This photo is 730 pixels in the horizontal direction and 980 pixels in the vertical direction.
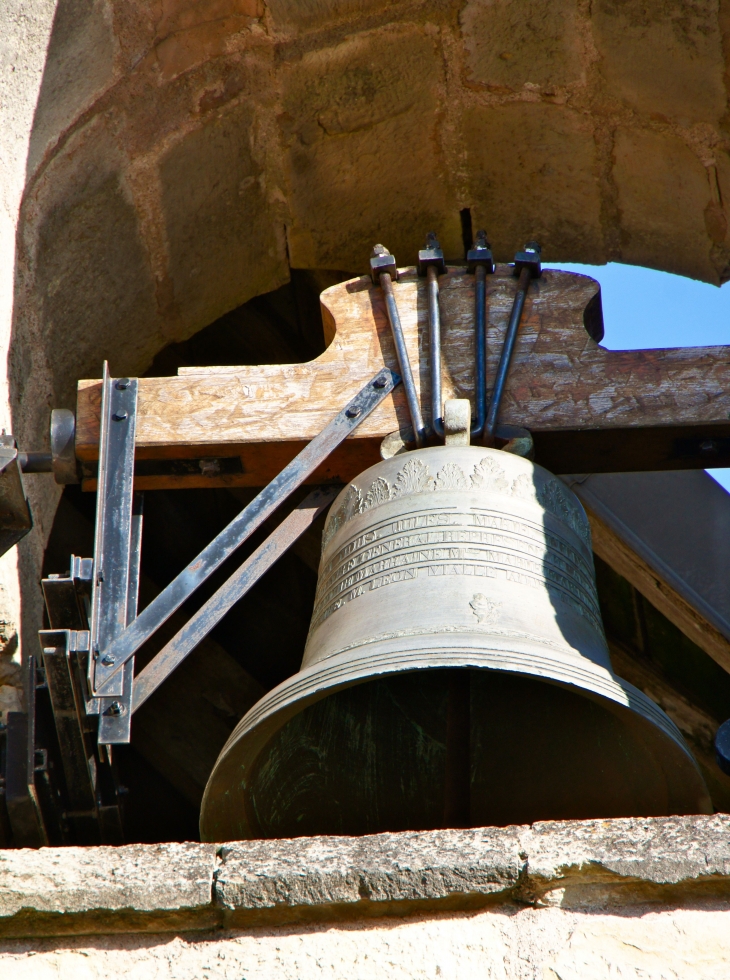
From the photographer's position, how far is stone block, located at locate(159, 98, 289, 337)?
3.12m

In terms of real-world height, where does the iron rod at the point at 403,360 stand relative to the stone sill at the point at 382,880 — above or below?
above

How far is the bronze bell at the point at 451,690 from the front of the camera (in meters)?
2.00

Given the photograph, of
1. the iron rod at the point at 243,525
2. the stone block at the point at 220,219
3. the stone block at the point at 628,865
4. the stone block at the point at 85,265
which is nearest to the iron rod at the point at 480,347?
the iron rod at the point at 243,525

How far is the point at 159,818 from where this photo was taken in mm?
3240

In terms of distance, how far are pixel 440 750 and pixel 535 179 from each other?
1.54 m

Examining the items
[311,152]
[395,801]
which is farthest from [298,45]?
[395,801]

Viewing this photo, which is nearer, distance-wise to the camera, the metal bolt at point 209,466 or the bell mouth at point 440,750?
the bell mouth at point 440,750

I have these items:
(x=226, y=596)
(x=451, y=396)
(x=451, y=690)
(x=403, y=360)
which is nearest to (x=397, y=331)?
(x=403, y=360)

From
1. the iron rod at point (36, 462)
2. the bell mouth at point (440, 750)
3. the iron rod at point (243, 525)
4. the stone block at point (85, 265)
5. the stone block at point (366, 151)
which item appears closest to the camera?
the bell mouth at point (440, 750)

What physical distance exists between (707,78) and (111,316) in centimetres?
145

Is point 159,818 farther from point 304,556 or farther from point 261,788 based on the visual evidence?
point 261,788

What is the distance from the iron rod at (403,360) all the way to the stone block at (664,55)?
0.81 m

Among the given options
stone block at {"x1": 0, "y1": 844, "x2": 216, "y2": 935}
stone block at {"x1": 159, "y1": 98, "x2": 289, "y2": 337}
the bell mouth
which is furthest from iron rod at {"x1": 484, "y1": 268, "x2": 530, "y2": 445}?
stone block at {"x1": 0, "y1": 844, "x2": 216, "y2": 935}

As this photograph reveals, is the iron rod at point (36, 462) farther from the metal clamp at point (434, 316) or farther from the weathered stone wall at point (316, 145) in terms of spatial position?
the metal clamp at point (434, 316)
